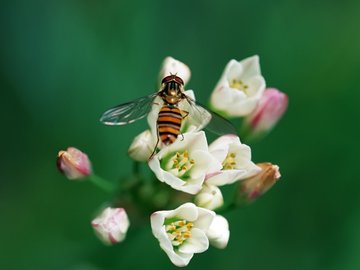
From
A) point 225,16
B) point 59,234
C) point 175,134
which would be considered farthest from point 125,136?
point 175,134

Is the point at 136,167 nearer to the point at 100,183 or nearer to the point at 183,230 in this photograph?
the point at 100,183

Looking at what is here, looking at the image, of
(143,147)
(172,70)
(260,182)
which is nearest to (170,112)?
(143,147)

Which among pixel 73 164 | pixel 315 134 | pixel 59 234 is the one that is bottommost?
pixel 59 234

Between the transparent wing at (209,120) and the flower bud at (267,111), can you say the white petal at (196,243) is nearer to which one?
the transparent wing at (209,120)

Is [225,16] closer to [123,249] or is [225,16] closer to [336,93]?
[336,93]

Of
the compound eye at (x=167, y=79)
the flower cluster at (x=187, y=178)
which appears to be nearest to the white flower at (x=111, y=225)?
the flower cluster at (x=187, y=178)

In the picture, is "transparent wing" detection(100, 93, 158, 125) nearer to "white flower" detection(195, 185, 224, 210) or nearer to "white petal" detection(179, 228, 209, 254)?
"white flower" detection(195, 185, 224, 210)

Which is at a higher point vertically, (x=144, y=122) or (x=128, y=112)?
(x=128, y=112)
